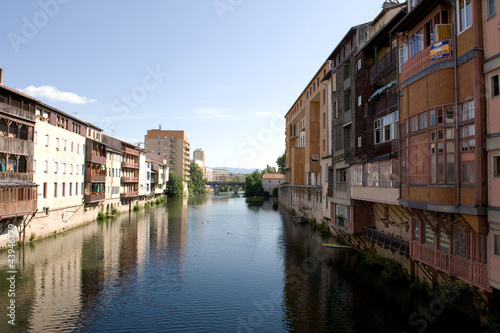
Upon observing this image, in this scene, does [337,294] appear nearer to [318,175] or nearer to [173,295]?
[173,295]

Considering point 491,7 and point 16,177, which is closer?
point 491,7

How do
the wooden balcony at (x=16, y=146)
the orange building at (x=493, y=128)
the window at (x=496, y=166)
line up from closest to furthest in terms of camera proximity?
the orange building at (x=493, y=128) → the window at (x=496, y=166) → the wooden balcony at (x=16, y=146)

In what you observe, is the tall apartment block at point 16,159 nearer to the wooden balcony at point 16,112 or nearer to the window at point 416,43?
the wooden balcony at point 16,112

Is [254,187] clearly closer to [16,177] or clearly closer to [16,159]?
[16,159]

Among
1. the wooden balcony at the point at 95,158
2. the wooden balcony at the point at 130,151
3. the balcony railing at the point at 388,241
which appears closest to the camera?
the balcony railing at the point at 388,241

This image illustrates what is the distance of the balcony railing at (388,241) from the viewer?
1997 cm

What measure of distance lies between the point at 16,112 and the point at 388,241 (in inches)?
1294

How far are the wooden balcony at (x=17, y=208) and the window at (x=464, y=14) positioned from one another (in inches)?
1308

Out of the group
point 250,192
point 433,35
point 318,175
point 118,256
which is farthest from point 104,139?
point 250,192

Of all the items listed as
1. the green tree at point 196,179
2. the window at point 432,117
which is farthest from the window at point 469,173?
the green tree at point 196,179

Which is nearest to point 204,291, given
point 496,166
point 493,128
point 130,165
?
point 496,166

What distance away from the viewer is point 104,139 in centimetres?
5569

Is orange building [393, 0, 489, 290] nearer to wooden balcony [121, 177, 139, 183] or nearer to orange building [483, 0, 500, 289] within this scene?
orange building [483, 0, 500, 289]

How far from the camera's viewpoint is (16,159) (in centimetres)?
2969
